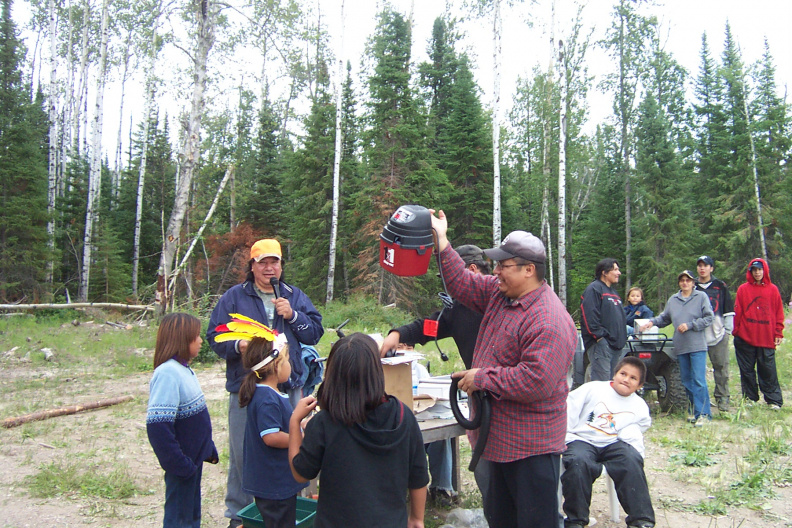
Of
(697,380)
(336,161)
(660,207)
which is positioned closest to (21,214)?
(336,161)

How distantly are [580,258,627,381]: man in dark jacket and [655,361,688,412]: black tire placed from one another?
839 mm

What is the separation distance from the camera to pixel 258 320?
398 cm

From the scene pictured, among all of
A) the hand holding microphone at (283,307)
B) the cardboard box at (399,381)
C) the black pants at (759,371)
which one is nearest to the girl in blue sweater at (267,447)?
the cardboard box at (399,381)

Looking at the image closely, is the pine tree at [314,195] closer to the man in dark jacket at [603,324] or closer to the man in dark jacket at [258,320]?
the man in dark jacket at [603,324]

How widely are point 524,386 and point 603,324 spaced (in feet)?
15.2

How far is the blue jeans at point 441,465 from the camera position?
14.4 ft

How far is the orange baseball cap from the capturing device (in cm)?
396

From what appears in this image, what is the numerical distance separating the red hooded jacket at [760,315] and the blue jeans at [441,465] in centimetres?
528

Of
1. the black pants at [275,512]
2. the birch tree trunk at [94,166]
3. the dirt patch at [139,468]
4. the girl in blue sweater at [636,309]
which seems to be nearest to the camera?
the black pants at [275,512]

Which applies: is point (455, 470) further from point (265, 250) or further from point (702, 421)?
point (702, 421)

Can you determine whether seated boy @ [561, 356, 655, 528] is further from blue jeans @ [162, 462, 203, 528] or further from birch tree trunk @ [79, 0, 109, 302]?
birch tree trunk @ [79, 0, 109, 302]

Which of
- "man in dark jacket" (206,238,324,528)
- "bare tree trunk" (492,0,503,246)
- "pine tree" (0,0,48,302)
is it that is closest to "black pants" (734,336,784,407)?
"man in dark jacket" (206,238,324,528)

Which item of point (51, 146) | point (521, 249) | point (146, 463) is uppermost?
point (51, 146)

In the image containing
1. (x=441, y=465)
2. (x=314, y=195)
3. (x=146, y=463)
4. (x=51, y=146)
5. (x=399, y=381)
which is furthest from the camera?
(x=314, y=195)
